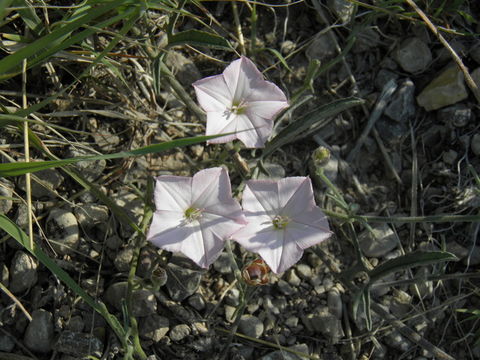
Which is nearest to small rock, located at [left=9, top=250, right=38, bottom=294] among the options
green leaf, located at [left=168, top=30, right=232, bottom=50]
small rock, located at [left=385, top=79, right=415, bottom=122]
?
green leaf, located at [left=168, top=30, right=232, bottom=50]

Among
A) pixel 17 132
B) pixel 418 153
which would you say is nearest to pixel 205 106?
pixel 17 132

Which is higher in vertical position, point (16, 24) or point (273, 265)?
point (16, 24)

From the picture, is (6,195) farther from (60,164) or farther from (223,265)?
(223,265)

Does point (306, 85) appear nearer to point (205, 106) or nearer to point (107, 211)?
point (205, 106)

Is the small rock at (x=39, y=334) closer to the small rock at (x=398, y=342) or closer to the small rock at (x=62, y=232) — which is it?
the small rock at (x=62, y=232)

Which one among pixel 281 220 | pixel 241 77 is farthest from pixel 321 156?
pixel 241 77

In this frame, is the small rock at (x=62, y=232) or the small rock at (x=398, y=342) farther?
the small rock at (x=398, y=342)

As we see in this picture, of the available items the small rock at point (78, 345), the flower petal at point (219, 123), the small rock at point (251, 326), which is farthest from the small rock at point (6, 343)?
the flower petal at point (219, 123)
